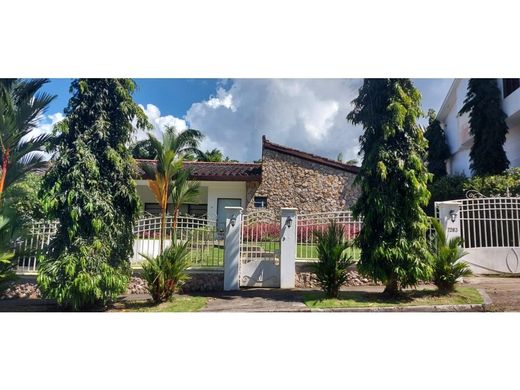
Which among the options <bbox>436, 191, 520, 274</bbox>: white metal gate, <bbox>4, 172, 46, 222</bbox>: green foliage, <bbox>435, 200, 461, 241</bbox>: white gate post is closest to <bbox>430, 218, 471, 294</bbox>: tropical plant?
<bbox>435, 200, 461, 241</bbox>: white gate post

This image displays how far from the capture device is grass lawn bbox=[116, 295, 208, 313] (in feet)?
15.9

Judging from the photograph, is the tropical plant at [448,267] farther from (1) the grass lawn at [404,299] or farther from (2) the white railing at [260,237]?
(2) the white railing at [260,237]

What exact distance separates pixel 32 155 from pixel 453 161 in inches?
535

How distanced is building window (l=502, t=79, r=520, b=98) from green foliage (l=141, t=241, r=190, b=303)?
989cm

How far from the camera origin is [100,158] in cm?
481

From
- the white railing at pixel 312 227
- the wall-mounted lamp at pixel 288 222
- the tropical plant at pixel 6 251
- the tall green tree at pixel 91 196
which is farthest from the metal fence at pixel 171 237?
the white railing at pixel 312 227

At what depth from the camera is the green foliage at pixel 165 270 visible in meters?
4.96

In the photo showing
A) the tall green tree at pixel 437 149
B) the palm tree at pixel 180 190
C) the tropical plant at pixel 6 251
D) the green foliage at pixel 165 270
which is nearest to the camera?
the tropical plant at pixel 6 251

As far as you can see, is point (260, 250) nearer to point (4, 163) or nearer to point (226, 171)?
point (4, 163)

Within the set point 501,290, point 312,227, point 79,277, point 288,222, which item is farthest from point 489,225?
point 79,277

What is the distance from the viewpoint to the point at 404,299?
16.4 feet

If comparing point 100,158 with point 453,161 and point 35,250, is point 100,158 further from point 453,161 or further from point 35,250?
point 453,161

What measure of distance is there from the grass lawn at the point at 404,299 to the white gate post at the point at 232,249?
1.39 metres
